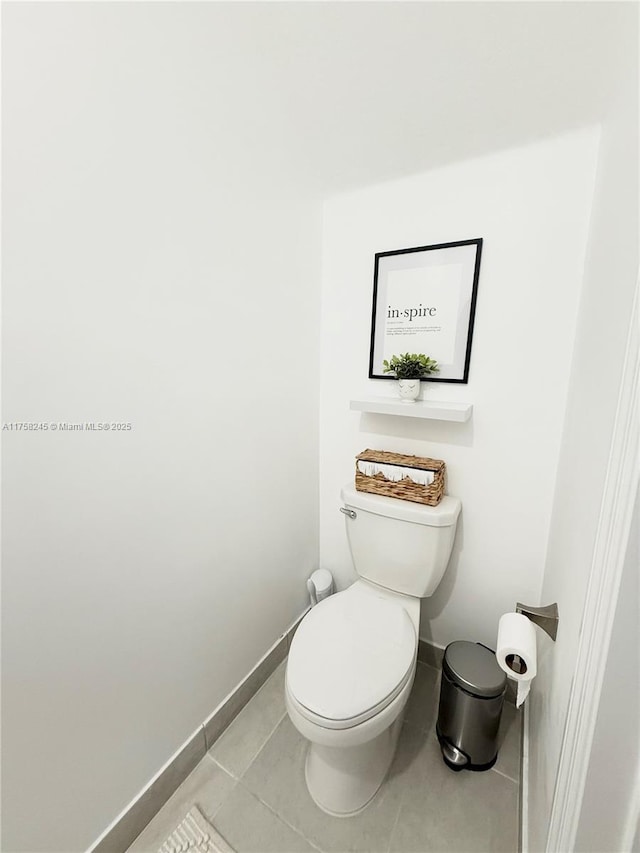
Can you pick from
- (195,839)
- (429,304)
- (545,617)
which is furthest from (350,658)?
(429,304)

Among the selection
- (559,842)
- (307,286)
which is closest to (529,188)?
(307,286)

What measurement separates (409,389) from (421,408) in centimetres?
9

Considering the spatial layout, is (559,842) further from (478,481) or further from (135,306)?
(135,306)

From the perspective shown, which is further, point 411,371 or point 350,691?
point 411,371

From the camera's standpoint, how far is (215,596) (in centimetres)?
111

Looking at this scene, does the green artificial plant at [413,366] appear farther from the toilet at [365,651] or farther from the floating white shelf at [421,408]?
the toilet at [365,651]

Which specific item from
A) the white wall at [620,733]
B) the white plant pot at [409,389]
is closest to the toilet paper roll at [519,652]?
the white wall at [620,733]

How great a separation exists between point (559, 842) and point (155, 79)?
168cm

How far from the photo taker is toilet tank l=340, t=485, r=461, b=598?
118 centimetres

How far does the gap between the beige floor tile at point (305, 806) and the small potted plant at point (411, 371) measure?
1264mm

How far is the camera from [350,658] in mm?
970

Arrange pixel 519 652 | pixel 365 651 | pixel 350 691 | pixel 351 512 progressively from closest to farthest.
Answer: pixel 519 652 < pixel 350 691 < pixel 365 651 < pixel 351 512

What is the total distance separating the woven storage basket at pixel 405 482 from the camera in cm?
119

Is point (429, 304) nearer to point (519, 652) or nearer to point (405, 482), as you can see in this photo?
point (405, 482)
